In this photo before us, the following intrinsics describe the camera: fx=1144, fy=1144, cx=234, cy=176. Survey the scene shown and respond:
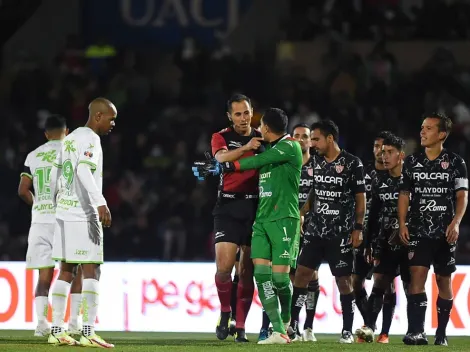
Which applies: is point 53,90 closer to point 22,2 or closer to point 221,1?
point 22,2

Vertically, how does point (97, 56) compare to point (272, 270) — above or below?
above

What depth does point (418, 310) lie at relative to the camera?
11266 mm

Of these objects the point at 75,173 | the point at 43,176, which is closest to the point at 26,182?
the point at 43,176

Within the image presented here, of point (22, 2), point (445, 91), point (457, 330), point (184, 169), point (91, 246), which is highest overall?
point (22, 2)

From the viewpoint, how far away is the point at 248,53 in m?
21.4

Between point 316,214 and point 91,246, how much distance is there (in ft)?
9.09

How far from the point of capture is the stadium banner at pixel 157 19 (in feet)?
74.4

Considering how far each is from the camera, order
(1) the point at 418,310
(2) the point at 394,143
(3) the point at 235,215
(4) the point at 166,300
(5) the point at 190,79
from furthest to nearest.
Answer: (5) the point at 190,79 → (4) the point at 166,300 → (2) the point at 394,143 → (1) the point at 418,310 → (3) the point at 235,215

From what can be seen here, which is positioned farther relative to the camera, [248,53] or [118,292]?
[248,53]

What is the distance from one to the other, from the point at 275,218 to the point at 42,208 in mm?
2841

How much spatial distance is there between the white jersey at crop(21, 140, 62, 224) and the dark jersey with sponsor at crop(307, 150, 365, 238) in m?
2.73

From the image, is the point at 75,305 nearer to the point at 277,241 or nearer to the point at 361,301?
the point at 277,241

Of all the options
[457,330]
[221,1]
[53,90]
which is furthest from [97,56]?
[457,330]

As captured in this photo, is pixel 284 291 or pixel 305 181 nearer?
pixel 284 291
